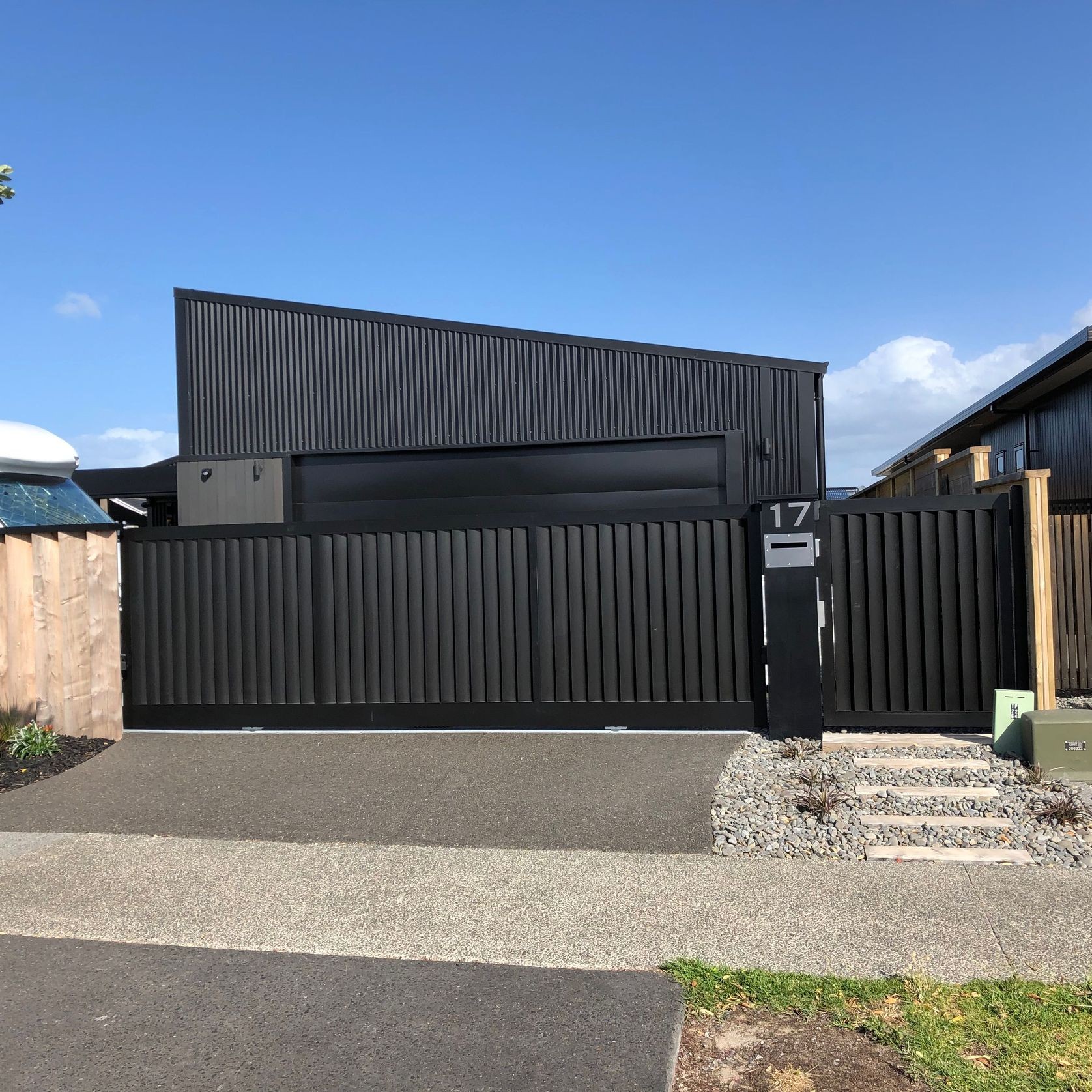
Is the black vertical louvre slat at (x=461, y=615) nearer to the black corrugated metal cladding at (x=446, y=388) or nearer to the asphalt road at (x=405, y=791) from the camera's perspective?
the asphalt road at (x=405, y=791)

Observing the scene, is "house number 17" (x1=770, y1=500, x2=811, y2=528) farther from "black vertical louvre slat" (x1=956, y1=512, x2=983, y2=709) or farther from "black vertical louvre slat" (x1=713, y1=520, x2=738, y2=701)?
"black vertical louvre slat" (x1=956, y1=512, x2=983, y2=709)

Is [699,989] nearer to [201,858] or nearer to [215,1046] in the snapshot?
[215,1046]

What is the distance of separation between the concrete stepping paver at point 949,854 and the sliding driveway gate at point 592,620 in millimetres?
2234

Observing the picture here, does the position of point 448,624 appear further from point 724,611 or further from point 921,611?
point 921,611

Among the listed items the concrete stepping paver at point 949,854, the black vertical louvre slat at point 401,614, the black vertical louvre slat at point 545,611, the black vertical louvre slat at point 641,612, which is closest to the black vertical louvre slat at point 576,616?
the black vertical louvre slat at point 545,611

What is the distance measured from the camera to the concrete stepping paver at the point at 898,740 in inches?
276

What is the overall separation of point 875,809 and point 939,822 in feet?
1.19

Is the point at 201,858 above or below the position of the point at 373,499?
below

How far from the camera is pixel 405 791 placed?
A: 21.1 ft

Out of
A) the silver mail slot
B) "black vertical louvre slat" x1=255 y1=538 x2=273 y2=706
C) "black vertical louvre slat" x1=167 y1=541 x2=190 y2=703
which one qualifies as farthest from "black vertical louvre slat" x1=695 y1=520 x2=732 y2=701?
"black vertical louvre slat" x1=167 y1=541 x2=190 y2=703

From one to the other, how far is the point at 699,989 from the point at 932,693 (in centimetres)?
470

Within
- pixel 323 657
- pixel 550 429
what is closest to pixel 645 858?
pixel 323 657

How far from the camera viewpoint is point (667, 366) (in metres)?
17.2

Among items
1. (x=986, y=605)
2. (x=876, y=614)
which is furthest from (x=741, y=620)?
(x=986, y=605)
